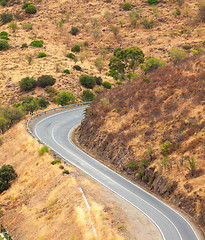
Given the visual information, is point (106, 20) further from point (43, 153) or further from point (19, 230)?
point (19, 230)

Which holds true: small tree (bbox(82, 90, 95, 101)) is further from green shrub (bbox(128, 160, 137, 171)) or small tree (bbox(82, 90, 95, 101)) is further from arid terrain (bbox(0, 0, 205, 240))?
green shrub (bbox(128, 160, 137, 171))

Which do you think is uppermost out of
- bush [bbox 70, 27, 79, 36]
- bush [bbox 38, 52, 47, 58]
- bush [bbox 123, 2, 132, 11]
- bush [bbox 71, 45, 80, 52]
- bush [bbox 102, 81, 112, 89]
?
bush [bbox 123, 2, 132, 11]

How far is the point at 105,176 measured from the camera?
93.6 ft

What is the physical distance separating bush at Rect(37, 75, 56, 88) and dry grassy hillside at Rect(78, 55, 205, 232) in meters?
23.6

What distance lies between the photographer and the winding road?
20609mm

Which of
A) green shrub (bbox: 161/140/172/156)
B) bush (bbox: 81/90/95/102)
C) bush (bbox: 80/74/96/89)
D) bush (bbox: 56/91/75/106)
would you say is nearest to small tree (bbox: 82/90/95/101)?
bush (bbox: 81/90/95/102)

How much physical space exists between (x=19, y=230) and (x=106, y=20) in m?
80.6

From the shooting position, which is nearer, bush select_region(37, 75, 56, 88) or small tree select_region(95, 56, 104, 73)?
bush select_region(37, 75, 56, 88)

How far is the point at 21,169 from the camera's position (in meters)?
32.4

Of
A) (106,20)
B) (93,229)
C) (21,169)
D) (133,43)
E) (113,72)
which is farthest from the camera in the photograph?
(106,20)

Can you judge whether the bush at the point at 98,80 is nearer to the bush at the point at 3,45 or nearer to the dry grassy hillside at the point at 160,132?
the bush at the point at 3,45

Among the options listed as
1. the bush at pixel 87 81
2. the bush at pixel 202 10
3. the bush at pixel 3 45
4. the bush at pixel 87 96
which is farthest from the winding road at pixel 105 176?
the bush at pixel 202 10

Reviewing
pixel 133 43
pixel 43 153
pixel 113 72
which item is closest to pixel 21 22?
pixel 133 43

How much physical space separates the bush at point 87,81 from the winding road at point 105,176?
17.3 metres
